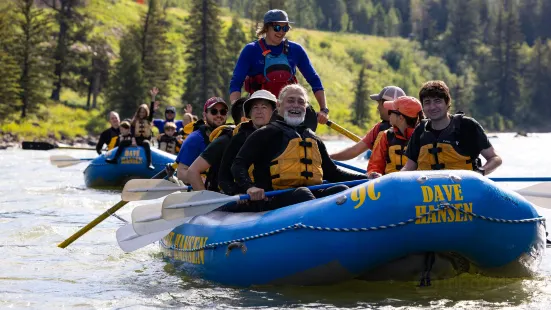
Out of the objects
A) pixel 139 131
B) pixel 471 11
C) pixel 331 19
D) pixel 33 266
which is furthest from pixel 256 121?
pixel 331 19

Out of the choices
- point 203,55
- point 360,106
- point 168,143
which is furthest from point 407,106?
point 360,106

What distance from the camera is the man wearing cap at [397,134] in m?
7.69

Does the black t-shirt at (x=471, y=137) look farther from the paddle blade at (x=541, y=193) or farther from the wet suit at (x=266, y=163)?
the wet suit at (x=266, y=163)

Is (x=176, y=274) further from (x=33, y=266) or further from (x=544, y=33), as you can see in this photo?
(x=544, y=33)

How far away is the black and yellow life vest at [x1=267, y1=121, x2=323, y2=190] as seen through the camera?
672 centimetres

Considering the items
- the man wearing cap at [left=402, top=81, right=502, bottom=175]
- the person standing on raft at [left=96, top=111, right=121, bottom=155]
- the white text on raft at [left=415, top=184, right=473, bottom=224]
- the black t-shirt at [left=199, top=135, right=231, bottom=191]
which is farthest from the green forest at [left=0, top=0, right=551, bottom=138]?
the white text on raft at [left=415, top=184, right=473, bottom=224]

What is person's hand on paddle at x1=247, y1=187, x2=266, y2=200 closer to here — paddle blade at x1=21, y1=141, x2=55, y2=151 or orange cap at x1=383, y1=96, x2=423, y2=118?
orange cap at x1=383, y1=96, x2=423, y2=118

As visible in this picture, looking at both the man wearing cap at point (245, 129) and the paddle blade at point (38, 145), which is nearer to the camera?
the man wearing cap at point (245, 129)

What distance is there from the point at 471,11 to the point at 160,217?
14865 centimetres

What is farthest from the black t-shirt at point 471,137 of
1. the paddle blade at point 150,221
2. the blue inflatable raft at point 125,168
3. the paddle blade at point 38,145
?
the paddle blade at point 38,145

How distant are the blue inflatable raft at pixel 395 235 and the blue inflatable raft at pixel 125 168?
34.5 ft

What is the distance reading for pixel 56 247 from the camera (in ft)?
32.0

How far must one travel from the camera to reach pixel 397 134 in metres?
7.84

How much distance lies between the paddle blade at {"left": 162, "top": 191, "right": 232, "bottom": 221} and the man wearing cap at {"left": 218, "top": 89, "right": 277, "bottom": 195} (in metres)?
0.16
